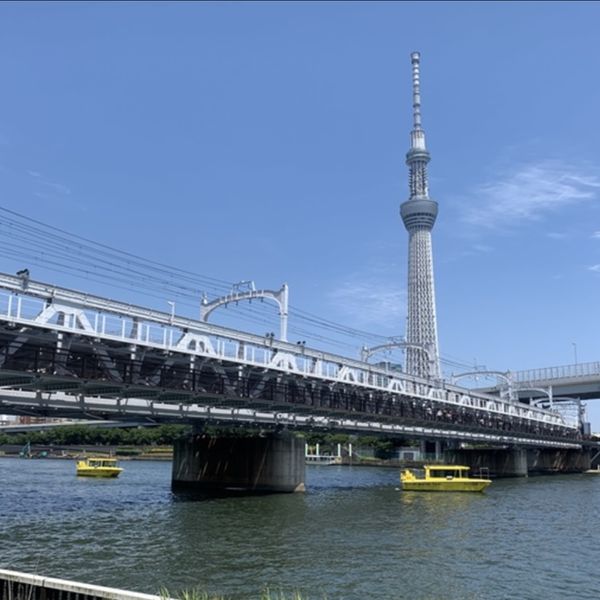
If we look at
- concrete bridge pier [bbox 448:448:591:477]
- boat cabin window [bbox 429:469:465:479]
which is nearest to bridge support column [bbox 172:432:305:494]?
boat cabin window [bbox 429:469:465:479]

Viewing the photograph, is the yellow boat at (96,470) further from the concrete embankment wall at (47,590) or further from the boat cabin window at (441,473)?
the concrete embankment wall at (47,590)

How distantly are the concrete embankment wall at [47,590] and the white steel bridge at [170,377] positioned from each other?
23.4 metres

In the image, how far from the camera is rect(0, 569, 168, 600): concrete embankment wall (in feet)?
44.9

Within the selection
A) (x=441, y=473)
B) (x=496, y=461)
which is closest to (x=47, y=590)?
(x=441, y=473)

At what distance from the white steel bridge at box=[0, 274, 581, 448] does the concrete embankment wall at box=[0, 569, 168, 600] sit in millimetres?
23350

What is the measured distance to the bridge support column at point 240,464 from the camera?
6694cm

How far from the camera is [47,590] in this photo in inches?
559

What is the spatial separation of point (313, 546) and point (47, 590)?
2106cm

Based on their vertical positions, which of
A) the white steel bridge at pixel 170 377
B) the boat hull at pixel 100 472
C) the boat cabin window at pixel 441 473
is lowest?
the boat hull at pixel 100 472

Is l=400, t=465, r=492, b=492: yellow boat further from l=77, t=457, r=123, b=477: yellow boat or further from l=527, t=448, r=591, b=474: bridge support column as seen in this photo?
l=527, t=448, r=591, b=474: bridge support column

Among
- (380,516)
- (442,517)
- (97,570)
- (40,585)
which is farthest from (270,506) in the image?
(40,585)

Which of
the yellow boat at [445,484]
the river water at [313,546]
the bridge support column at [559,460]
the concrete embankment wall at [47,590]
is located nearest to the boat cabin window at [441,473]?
the yellow boat at [445,484]

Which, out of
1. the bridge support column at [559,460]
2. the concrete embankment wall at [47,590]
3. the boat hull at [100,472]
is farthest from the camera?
the bridge support column at [559,460]

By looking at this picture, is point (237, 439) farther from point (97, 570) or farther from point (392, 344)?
point (97, 570)
